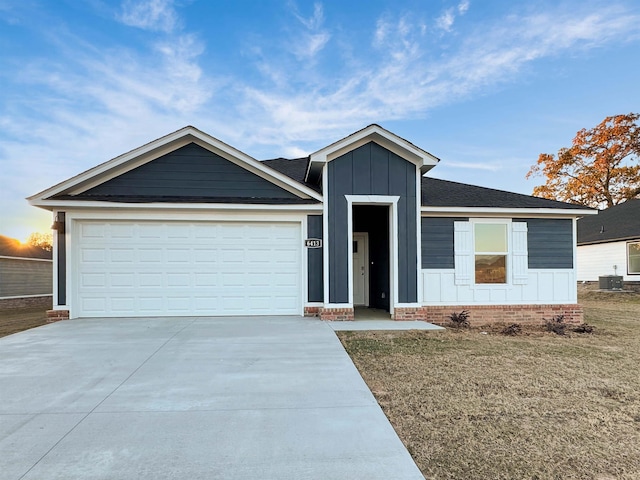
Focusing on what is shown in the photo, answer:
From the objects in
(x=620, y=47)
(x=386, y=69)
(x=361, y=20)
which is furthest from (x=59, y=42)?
(x=620, y=47)

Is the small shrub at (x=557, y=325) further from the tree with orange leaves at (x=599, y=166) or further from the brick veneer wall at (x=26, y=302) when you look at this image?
the tree with orange leaves at (x=599, y=166)

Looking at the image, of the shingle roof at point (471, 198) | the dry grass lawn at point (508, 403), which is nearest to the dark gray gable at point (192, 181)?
the shingle roof at point (471, 198)

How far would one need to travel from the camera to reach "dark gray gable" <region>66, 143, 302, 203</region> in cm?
910

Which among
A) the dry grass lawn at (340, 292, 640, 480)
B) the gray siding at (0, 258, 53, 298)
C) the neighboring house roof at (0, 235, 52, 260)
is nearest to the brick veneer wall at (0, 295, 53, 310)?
the gray siding at (0, 258, 53, 298)

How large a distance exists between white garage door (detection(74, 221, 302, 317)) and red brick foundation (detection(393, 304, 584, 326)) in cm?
342

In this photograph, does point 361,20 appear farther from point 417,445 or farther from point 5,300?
point 5,300

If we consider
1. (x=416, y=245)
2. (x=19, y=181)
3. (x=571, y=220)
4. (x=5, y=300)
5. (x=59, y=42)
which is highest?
(x=59, y=42)

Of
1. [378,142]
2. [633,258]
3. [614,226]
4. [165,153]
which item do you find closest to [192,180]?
[165,153]

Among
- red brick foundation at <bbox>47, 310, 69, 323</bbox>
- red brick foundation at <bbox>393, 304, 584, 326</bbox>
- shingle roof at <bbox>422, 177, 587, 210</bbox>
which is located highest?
shingle roof at <bbox>422, 177, 587, 210</bbox>

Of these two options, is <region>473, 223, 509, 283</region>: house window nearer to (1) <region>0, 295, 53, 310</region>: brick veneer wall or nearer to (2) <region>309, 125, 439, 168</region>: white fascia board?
(2) <region>309, 125, 439, 168</region>: white fascia board

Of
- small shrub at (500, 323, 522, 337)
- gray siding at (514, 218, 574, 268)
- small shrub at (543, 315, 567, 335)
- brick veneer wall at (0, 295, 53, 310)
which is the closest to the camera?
small shrub at (500, 323, 522, 337)

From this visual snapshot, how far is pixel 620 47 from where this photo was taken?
15.3m

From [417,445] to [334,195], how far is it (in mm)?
6596

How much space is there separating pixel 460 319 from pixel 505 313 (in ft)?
4.31
